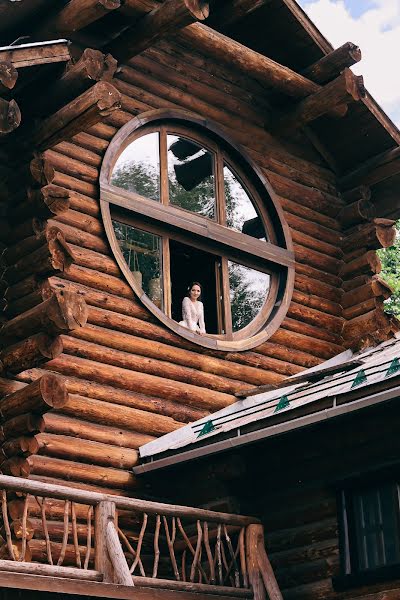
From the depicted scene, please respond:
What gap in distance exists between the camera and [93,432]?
12.6 meters

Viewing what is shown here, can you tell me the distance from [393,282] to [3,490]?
23.4 m

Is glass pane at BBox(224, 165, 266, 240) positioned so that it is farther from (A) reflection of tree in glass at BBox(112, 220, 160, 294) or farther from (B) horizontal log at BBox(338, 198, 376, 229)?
(B) horizontal log at BBox(338, 198, 376, 229)

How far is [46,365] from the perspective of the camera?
12.4 metres

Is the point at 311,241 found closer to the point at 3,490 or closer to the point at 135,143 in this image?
the point at 135,143

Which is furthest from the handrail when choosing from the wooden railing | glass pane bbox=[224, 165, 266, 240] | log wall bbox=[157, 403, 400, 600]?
glass pane bbox=[224, 165, 266, 240]

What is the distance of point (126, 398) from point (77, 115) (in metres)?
3.20

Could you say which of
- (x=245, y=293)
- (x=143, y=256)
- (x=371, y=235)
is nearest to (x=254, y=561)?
(x=143, y=256)

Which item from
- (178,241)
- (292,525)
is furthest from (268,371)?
(292,525)

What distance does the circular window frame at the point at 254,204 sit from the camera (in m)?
13.7

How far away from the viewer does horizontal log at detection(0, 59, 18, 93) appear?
11.5 meters

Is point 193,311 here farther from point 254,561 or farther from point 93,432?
point 254,561

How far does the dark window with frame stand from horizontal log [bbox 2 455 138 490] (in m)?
2.50

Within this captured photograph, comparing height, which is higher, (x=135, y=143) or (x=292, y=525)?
(x=135, y=143)

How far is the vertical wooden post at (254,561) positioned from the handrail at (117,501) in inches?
3.7
